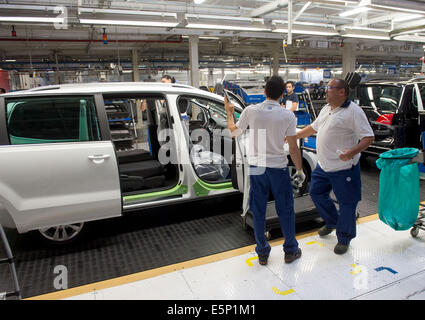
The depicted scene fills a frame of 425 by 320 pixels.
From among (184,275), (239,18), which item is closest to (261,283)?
(184,275)

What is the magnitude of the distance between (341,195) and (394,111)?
3896 mm

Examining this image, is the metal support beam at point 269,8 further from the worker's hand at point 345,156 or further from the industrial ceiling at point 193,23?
the worker's hand at point 345,156

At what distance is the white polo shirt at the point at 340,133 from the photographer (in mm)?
2662

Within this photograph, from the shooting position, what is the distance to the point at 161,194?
3346 mm

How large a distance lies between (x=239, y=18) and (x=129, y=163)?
4.93 m

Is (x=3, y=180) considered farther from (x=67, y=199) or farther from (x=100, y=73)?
(x=100, y=73)

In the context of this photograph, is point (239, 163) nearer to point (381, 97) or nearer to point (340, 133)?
point (340, 133)

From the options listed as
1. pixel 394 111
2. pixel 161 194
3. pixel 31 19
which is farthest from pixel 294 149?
pixel 31 19

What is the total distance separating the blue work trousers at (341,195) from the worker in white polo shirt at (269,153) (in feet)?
1.44

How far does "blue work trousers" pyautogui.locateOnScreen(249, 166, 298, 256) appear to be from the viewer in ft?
8.40

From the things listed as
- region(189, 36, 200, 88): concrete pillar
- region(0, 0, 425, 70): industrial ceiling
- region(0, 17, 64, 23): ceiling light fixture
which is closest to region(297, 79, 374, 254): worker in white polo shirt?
region(0, 0, 425, 70): industrial ceiling

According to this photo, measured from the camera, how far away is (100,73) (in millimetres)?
18703

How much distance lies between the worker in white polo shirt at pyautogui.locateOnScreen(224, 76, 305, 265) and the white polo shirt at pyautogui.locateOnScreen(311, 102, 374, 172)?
1.02 ft

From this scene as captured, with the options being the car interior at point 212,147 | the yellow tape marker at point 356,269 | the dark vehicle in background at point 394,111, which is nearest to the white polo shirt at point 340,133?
the yellow tape marker at point 356,269
